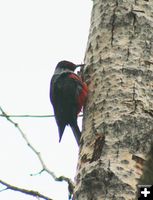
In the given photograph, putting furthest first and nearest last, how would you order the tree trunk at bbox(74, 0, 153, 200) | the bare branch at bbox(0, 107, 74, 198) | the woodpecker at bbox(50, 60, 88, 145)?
the woodpecker at bbox(50, 60, 88, 145), the bare branch at bbox(0, 107, 74, 198), the tree trunk at bbox(74, 0, 153, 200)

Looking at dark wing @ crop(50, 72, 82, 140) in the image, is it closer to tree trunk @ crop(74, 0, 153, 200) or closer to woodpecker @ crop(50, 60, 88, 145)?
woodpecker @ crop(50, 60, 88, 145)

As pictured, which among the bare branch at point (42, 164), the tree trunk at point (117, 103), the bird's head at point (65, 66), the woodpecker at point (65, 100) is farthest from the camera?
the bird's head at point (65, 66)

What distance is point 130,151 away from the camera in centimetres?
255

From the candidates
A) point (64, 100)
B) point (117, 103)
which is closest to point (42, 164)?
point (117, 103)

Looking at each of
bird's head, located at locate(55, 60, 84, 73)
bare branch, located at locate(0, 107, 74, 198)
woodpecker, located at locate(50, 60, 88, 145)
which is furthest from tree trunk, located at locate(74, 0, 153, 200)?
bird's head, located at locate(55, 60, 84, 73)

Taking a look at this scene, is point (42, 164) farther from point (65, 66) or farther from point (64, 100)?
point (65, 66)

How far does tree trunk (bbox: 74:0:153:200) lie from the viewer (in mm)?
2479

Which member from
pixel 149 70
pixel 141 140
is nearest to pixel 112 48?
pixel 149 70

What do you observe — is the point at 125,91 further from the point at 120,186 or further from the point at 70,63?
the point at 70,63

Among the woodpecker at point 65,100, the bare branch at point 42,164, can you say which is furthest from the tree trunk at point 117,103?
the woodpecker at point 65,100

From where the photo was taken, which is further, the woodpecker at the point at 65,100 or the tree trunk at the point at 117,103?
the woodpecker at the point at 65,100

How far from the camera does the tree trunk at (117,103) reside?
2.48 metres

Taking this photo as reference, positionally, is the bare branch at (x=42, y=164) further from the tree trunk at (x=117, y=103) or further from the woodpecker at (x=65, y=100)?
the woodpecker at (x=65, y=100)

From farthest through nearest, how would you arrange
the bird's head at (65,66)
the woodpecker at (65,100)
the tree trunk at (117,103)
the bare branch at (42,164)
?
the bird's head at (65,66), the woodpecker at (65,100), the bare branch at (42,164), the tree trunk at (117,103)
